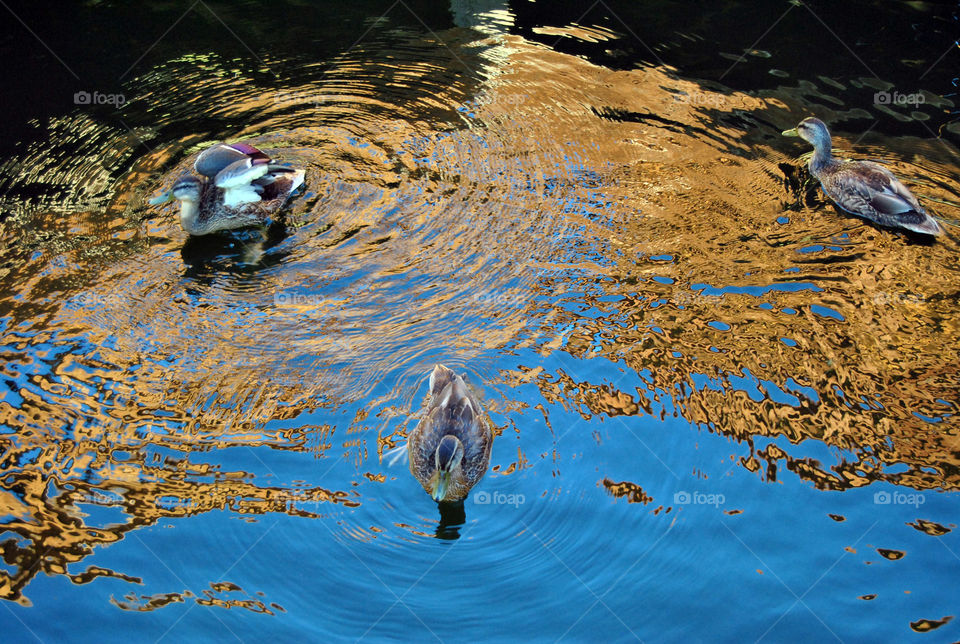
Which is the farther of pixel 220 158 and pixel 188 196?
pixel 220 158

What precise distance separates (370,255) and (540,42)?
4836 millimetres

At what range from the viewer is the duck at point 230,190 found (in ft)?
23.5

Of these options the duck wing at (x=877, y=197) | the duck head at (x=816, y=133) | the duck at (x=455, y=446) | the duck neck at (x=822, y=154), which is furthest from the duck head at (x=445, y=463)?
the duck head at (x=816, y=133)

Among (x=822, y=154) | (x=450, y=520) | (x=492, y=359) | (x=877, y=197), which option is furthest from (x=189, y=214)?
(x=877, y=197)

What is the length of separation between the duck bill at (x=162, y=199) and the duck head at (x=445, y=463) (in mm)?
4260

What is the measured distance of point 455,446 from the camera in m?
5.10

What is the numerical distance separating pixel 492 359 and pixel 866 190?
432 cm

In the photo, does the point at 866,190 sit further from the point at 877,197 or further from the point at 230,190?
the point at 230,190

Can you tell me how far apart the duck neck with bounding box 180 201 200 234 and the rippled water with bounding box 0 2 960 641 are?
0.20 meters

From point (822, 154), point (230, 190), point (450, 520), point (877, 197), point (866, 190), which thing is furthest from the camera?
point (822, 154)

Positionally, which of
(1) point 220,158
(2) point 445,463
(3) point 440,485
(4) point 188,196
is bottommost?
(3) point 440,485

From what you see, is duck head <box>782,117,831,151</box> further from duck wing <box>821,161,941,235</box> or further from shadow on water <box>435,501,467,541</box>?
shadow on water <box>435,501,467,541</box>

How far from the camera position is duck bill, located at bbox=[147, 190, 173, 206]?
7559 mm

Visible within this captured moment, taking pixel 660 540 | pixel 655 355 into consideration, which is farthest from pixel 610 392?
Answer: pixel 660 540
